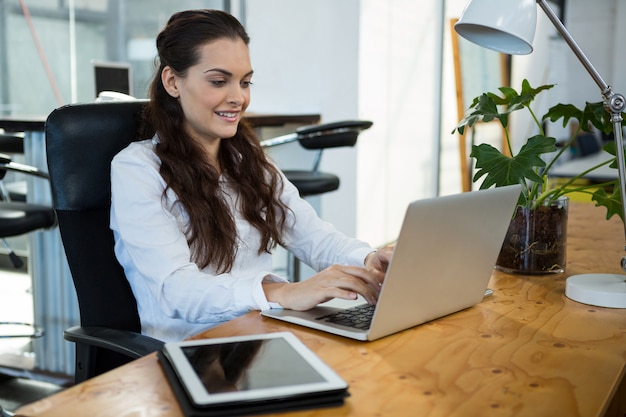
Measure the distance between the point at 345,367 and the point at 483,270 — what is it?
407mm

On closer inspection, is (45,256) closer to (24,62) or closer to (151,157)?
(151,157)

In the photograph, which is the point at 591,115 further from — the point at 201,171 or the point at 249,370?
the point at 249,370

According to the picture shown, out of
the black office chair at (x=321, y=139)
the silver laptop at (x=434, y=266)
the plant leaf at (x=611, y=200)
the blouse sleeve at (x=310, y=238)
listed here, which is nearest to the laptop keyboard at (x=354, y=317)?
the silver laptop at (x=434, y=266)

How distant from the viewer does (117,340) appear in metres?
1.32

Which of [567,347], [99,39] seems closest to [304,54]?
[99,39]

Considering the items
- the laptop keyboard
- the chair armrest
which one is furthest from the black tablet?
the chair armrest

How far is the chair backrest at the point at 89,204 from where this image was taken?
1491mm

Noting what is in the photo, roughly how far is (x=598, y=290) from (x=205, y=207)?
791 mm

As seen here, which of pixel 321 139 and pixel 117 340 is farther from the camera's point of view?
pixel 321 139

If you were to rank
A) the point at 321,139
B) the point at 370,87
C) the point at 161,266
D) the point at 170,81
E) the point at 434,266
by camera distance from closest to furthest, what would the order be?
the point at 434,266 → the point at 161,266 → the point at 170,81 → the point at 321,139 → the point at 370,87

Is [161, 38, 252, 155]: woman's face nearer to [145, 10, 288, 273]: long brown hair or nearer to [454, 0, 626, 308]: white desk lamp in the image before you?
[145, 10, 288, 273]: long brown hair

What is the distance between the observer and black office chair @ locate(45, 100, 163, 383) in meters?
1.49

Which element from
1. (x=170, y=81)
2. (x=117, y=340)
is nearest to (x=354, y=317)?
(x=117, y=340)

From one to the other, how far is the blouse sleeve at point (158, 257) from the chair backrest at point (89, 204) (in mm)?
30
